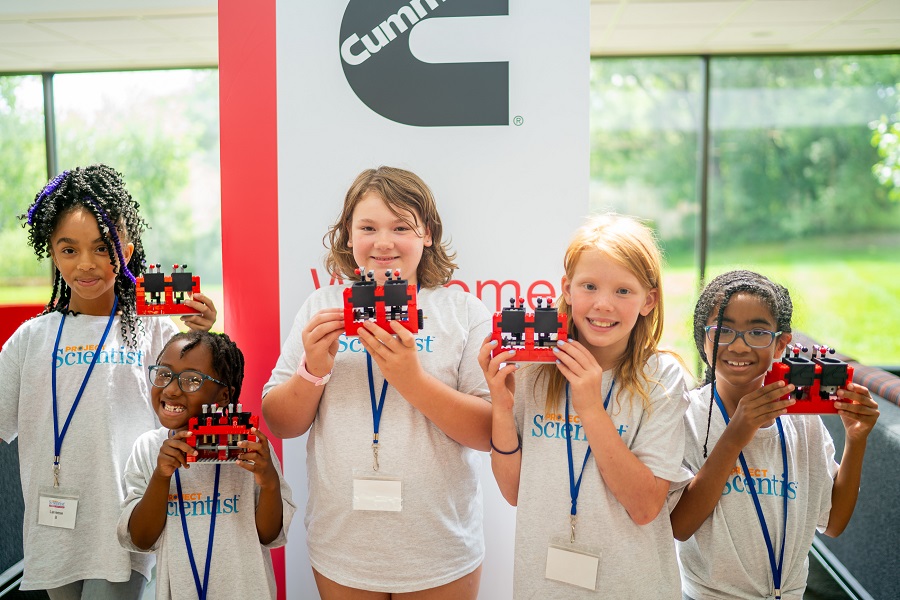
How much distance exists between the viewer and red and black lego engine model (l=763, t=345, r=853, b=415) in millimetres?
1812

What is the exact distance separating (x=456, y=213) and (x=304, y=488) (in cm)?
116

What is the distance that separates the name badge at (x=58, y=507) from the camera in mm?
2117

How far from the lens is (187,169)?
659cm

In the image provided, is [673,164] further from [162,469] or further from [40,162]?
[40,162]

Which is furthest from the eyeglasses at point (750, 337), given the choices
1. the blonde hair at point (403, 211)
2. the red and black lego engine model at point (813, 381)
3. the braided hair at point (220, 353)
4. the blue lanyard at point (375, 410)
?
the braided hair at point (220, 353)

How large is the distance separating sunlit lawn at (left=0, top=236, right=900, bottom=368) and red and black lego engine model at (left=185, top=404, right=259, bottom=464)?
197 inches

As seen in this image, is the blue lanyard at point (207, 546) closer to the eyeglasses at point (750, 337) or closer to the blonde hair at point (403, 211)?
the blonde hair at point (403, 211)

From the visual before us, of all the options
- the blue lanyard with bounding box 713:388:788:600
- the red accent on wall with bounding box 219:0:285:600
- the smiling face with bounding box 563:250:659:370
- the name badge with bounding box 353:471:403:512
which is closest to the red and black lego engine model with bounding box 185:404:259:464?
the name badge with bounding box 353:471:403:512

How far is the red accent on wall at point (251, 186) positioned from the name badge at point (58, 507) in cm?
69

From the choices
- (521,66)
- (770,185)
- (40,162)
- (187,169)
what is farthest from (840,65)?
(40,162)

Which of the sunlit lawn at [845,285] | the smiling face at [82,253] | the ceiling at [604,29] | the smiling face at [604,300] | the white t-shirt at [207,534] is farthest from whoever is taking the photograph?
the sunlit lawn at [845,285]

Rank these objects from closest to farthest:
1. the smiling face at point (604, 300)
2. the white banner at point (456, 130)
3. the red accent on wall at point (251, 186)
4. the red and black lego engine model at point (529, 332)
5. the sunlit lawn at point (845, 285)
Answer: the red and black lego engine model at point (529, 332) → the smiling face at point (604, 300) → the white banner at point (456, 130) → the red accent on wall at point (251, 186) → the sunlit lawn at point (845, 285)

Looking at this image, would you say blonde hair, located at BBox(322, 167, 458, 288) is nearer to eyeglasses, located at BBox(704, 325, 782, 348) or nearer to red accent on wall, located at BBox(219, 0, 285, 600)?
red accent on wall, located at BBox(219, 0, 285, 600)

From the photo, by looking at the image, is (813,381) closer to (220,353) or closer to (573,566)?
(573,566)
